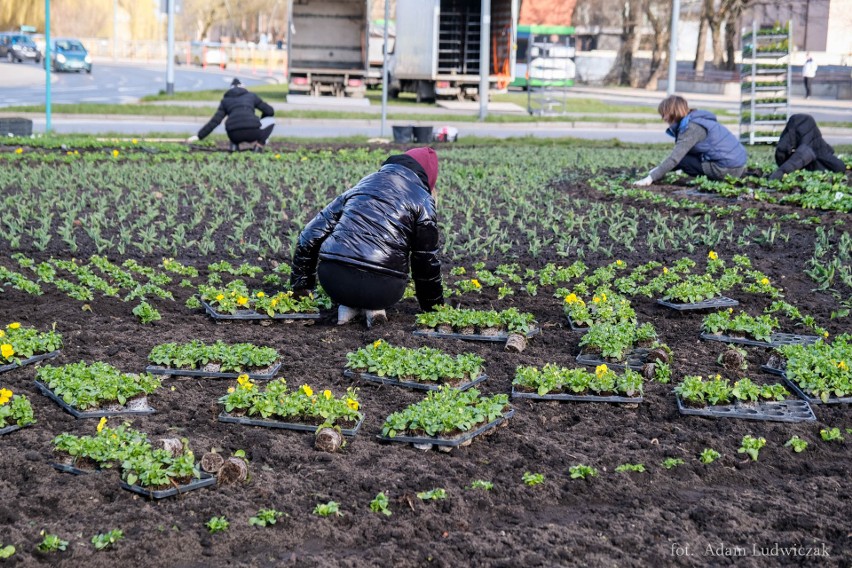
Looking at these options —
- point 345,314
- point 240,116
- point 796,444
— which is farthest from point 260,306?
point 240,116

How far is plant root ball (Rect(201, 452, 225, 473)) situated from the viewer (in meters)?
4.45

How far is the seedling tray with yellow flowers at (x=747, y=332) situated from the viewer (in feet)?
21.6

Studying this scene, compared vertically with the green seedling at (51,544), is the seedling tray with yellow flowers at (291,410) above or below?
above

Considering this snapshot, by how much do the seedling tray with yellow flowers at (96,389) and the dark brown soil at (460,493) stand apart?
7 cm

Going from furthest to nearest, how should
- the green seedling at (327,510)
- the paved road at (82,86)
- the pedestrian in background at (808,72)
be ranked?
the pedestrian in background at (808,72), the paved road at (82,86), the green seedling at (327,510)

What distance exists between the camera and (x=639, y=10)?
5762 centimetres

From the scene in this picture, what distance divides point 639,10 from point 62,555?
57548 mm

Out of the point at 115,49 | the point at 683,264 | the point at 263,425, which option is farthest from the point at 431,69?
the point at 115,49

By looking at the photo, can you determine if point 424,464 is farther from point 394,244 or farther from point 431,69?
point 431,69

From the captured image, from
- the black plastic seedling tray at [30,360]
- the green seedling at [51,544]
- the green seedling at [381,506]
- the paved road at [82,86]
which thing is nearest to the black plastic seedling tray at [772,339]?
the green seedling at [381,506]

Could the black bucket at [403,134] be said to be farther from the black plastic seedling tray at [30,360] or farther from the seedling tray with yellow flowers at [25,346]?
the black plastic seedling tray at [30,360]

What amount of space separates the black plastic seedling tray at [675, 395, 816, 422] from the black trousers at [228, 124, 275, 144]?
1189cm

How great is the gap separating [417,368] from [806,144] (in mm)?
8995

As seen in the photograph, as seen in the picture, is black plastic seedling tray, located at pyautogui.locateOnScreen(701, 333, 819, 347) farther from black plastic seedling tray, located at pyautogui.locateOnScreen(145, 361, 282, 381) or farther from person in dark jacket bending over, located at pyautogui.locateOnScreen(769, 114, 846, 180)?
person in dark jacket bending over, located at pyautogui.locateOnScreen(769, 114, 846, 180)
